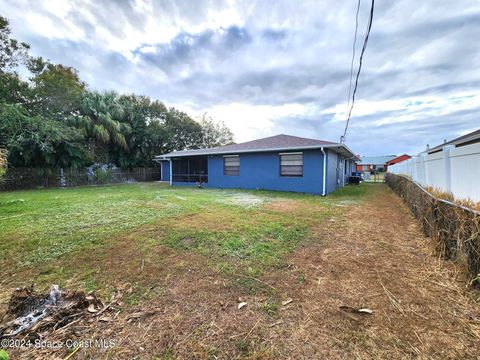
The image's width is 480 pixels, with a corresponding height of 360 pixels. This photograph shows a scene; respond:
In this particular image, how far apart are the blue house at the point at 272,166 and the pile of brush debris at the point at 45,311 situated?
31.7 feet

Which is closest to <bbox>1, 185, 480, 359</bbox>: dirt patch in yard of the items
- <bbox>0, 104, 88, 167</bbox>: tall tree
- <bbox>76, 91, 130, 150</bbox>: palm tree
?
<bbox>0, 104, 88, 167</bbox>: tall tree

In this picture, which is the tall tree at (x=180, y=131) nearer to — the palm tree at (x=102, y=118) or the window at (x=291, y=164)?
the palm tree at (x=102, y=118)

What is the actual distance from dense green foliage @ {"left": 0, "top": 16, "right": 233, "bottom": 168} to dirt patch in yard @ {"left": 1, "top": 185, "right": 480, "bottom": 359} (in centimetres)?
1207

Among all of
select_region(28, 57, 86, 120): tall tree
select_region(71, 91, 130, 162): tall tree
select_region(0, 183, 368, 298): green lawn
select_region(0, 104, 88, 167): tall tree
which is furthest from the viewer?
select_region(71, 91, 130, 162): tall tree

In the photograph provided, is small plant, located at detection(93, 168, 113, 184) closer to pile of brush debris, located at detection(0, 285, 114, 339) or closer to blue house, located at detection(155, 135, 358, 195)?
blue house, located at detection(155, 135, 358, 195)

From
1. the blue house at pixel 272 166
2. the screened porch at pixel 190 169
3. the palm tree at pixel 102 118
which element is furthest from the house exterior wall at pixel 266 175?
the palm tree at pixel 102 118

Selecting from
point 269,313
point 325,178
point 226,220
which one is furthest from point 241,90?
point 269,313

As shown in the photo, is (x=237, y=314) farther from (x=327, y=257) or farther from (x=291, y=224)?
(x=291, y=224)

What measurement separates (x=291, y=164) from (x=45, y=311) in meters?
10.4

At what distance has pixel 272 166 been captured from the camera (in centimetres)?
1173

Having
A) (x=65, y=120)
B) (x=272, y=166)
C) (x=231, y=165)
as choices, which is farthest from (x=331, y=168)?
(x=65, y=120)

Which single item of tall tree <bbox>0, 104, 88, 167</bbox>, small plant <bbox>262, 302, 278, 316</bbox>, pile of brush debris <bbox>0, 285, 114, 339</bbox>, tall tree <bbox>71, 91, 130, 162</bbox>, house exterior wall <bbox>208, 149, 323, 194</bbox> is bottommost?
small plant <bbox>262, 302, 278, 316</bbox>

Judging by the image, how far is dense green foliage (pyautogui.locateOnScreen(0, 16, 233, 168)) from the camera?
12.2 meters

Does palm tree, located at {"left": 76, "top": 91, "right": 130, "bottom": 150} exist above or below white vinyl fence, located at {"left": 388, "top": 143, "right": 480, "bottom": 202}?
above
